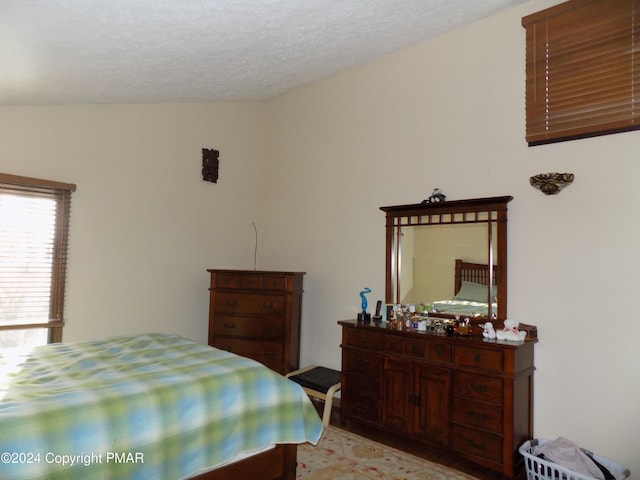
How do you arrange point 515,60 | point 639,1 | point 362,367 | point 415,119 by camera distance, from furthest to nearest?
point 415,119
point 362,367
point 515,60
point 639,1

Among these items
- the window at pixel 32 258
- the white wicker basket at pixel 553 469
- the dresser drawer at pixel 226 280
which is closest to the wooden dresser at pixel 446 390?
the white wicker basket at pixel 553 469

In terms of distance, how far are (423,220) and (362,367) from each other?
1.26 m

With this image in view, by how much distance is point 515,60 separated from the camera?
10.0 ft

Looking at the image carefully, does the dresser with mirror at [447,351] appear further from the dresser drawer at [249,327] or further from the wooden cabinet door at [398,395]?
the dresser drawer at [249,327]

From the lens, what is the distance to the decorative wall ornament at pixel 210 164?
462cm

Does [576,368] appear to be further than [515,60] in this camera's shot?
No

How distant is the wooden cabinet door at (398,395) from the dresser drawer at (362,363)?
0.08m

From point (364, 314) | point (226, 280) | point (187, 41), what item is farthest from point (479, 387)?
point (187, 41)

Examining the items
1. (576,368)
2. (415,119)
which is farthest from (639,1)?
(576,368)

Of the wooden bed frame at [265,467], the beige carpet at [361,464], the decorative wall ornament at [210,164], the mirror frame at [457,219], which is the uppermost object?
the decorative wall ornament at [210,164]

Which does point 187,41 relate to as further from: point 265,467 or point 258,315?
point 265,467

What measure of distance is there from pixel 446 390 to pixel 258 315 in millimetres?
1974

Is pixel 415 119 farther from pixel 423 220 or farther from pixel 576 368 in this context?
pixel 576 368

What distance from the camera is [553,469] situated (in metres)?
2.36
